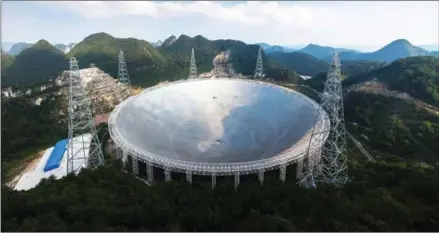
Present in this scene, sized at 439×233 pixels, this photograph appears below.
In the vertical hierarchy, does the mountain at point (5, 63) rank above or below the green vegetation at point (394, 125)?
above

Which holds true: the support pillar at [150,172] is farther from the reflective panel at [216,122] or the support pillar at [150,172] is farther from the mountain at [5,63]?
the mountain at [5,63]

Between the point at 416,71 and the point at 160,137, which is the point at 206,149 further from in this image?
the point at 416,71

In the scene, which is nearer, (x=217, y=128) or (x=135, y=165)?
(x=135, y=165)

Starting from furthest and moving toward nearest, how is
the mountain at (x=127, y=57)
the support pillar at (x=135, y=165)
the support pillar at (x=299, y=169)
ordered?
the mountain at (x=127, y=57), the support pillar at (x=135, y=165), the support pillar at (x=299, y=169)

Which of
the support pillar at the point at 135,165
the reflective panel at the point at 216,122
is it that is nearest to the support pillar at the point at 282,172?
the reflective panel at the point at 216,122

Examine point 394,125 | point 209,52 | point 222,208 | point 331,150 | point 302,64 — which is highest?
point 209,52

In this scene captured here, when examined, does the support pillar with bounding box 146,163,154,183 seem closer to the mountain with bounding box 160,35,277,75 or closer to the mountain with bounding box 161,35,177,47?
the mountain with bounding box 160,35,277,75

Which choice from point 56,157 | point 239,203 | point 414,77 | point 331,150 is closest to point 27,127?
point 56,157

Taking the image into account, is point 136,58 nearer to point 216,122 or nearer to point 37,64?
point 37,64
